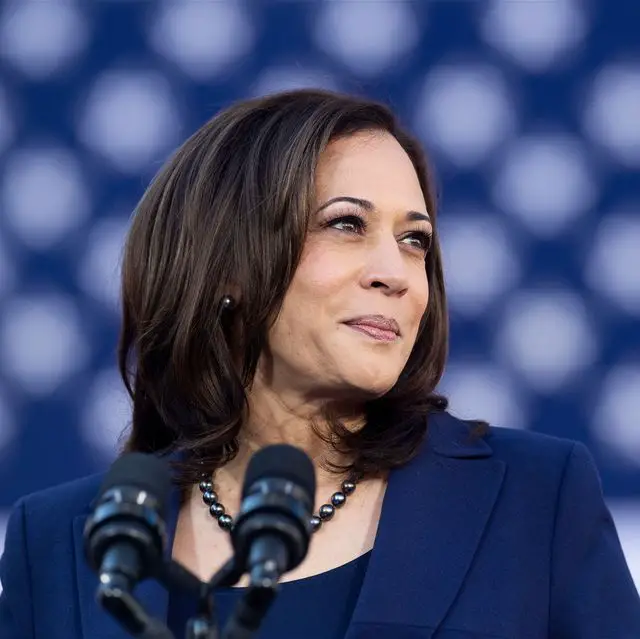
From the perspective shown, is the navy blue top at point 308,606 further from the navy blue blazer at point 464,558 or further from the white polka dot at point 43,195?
the white polka dot at point 43,195

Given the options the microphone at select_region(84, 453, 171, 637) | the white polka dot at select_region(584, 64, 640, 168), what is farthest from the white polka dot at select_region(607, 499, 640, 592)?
the microphone at select_region(84, 453, 171, 637)

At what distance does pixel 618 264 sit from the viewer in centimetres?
228

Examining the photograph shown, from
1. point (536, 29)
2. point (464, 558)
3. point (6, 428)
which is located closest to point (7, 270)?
point (6, 428)

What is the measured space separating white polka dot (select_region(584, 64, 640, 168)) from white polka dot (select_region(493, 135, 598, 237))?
54 millimetres

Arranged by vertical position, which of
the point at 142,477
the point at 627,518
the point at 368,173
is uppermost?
the point at 368,173

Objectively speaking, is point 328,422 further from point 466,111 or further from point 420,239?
point 466,111

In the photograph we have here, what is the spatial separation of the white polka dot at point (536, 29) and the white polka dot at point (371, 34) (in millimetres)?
136

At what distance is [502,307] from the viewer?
2.28 m

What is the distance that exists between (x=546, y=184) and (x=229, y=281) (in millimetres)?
834

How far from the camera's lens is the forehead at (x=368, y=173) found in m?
1.68

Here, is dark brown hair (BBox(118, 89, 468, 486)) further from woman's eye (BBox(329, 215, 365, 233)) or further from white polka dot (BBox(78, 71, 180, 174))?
white polka dot (BBox(78, 71, 180, 174))

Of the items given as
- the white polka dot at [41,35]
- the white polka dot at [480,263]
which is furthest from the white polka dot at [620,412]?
the white polka dot at [41,35]

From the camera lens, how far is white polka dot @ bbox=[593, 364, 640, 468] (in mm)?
2234

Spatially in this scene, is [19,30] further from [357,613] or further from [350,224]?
[357,613]
